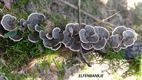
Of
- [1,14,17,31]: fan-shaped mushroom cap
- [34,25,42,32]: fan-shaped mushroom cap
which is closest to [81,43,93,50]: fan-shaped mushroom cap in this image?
[34,25,42,32]: fan-shaped mushroom cap

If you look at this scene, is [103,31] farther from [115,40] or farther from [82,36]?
[82,36]

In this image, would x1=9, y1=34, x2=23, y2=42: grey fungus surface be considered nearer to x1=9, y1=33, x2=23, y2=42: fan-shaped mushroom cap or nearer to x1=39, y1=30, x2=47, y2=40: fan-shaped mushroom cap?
x1=9, y1=33, x2=23, y2=42: fan-shaped mushroom cap

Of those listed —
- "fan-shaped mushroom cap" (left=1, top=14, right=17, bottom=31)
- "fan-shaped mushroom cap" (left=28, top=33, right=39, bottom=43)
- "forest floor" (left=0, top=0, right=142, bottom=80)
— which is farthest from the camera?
"forest floor" (left=0, top=0, right=142, bottom=80)

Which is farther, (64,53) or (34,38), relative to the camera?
(64,53)

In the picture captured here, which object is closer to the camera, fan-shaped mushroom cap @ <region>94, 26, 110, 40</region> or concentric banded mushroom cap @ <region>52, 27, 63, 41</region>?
concentric banded mushroom cap @ <region>52, 27, 63, 41</region>

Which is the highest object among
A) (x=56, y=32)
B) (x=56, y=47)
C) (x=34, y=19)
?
(x=34, y=19)

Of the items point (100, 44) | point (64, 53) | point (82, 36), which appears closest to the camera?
point (82, 36)

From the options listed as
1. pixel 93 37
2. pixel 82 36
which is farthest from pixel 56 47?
pixel 93 37

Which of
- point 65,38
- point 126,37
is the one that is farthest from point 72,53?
point 126,37
